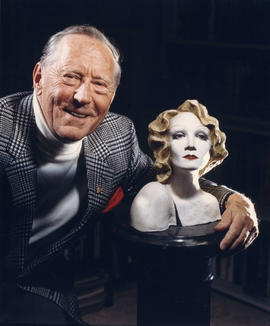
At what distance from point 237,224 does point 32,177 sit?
2.04ft

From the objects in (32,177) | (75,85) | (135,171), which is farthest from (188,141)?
(32,177)

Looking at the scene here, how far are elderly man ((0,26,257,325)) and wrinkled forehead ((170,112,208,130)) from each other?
0.21 meters

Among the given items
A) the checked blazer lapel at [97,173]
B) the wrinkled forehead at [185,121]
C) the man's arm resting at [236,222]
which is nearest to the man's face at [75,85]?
the checked blazer lapel at [97,173]

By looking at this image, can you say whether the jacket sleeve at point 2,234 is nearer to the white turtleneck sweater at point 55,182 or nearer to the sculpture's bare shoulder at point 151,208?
the white turtleneck sweater at point 55,182

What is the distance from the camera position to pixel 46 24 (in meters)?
2.44

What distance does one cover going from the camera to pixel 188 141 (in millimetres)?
2020

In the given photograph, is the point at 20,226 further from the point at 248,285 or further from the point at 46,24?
the point at 248,285

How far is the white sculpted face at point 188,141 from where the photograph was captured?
2.02 meters

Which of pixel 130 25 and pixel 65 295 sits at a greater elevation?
pixel 130 25

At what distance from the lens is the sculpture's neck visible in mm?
2076

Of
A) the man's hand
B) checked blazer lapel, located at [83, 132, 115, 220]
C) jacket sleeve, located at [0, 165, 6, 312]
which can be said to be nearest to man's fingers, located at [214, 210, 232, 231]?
the man's hand

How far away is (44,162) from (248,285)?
1.12 metres

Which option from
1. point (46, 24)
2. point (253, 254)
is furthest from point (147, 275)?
point (46, 24)

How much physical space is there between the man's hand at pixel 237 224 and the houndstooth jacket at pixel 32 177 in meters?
0.07
